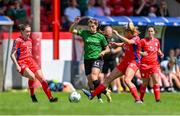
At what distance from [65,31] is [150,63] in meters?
9.88

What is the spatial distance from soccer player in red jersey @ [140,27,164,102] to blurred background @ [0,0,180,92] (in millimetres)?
6792

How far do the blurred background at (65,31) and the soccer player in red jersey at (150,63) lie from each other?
6.79 m

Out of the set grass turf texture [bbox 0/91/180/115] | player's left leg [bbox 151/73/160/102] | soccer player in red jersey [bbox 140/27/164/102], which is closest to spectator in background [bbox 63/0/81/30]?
soccer player in red jersey [bbox 140/27/164/102]

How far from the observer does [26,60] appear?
2048 cm

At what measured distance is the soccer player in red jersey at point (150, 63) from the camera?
2116 cm

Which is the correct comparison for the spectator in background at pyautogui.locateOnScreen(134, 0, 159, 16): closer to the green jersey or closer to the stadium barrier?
the stadium barrier

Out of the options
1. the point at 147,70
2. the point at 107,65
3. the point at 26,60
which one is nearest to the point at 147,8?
the point at 107,65

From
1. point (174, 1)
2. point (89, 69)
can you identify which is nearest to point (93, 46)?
point (89, 69)

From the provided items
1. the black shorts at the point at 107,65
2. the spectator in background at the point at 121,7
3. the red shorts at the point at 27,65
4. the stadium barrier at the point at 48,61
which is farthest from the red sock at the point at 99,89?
the spectator in background at the point at 121,7

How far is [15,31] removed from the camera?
3012 centimetres

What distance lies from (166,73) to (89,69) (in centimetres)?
952

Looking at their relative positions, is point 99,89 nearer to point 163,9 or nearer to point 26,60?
point 26,60

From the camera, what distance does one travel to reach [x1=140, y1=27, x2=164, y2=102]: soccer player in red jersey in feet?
69.4

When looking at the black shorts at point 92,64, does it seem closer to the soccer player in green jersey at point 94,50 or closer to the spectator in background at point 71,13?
the soccer player in green jersey at point 94,50
